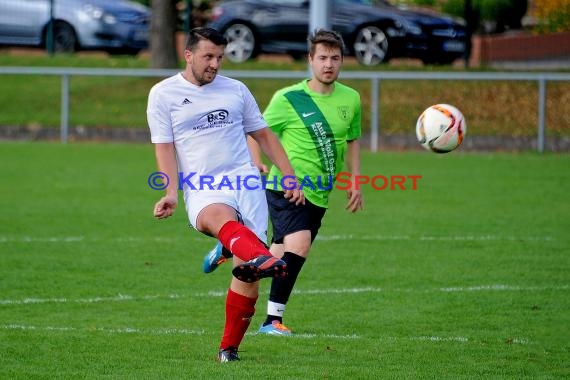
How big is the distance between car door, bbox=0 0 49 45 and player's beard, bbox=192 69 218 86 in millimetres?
20415

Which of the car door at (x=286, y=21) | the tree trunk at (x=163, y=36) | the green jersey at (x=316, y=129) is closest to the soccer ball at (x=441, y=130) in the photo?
the green jersey at (x=316, y=129)

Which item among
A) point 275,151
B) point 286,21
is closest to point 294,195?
point 275,151

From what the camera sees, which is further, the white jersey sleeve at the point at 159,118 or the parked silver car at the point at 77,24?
the parked silver car at the point at 77,24

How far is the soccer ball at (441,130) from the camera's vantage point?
929 cm

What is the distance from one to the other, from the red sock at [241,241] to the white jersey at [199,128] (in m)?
0.37

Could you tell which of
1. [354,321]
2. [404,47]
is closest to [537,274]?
[354,321]

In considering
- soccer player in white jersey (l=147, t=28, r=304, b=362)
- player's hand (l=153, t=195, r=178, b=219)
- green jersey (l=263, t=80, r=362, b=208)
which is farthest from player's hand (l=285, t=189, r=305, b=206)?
green jersey (l=263, t=80, r=362, b=208)

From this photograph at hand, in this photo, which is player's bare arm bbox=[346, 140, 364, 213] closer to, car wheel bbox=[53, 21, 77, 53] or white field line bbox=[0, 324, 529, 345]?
white field line bbox=[0, 324, 529, 345]

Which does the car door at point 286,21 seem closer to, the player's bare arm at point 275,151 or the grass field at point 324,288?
the grass field at point 324,288

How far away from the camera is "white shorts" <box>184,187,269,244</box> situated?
6793 millimetres

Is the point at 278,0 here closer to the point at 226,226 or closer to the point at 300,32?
the point at 300,32

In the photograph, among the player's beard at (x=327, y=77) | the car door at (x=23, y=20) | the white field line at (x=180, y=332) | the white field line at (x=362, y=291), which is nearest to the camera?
the white field line at (x=180, y=332)

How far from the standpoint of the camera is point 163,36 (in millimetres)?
25078

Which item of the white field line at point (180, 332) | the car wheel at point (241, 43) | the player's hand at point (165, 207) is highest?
the car wheel at point (241, 43)
